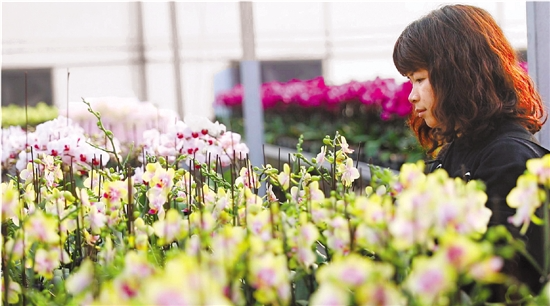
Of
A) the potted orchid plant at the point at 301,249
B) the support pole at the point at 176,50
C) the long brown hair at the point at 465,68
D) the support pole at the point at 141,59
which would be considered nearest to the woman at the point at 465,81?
the long brown hair at the point at 465,68

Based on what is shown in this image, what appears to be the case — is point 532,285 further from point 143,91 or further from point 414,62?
point 143,91

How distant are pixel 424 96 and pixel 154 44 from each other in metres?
10.1

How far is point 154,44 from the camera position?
11172mm

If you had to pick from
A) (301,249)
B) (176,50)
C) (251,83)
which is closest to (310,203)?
(301,249)

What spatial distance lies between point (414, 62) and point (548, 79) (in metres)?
0.92

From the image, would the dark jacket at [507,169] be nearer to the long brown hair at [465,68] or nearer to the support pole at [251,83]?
the long brown hair at [465,68]

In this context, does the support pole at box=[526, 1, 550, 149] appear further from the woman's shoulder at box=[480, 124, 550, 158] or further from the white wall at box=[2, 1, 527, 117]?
the white wall at box=[2, 1, 527, 117]

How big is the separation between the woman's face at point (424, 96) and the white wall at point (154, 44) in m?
A: 8.01

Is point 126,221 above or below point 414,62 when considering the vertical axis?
below

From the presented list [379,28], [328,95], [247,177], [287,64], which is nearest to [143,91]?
[287,64]

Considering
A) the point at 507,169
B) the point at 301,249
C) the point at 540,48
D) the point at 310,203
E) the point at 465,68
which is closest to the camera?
the point at 301,249

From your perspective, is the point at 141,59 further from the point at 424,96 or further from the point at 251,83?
the point at 424,96

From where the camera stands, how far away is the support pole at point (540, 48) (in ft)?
7.27

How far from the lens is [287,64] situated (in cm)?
1080
